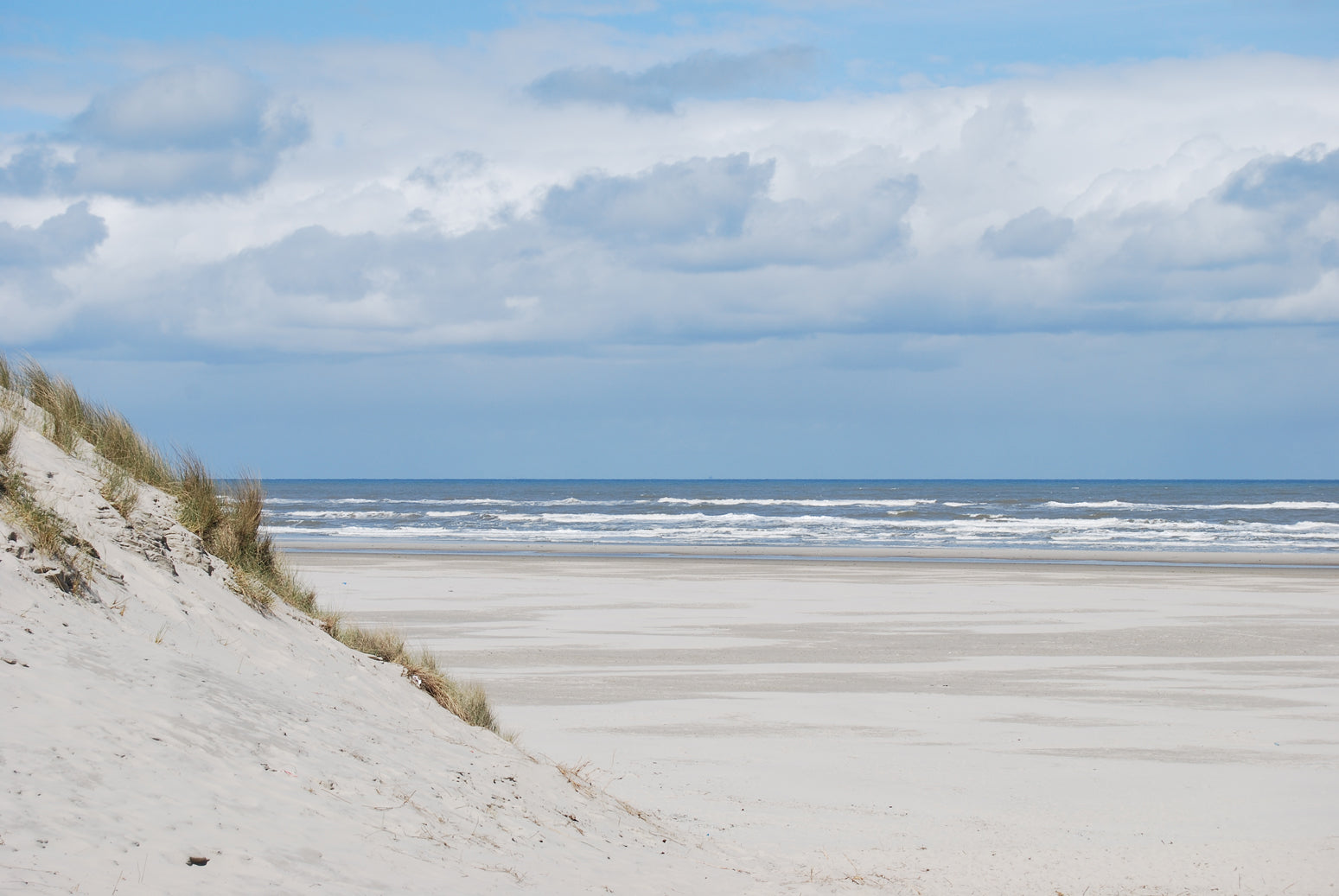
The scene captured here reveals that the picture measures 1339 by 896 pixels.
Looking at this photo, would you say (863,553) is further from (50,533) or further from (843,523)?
(50,533)

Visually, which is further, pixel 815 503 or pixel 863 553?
pixel 815 503

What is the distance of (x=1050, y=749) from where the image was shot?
8992mm

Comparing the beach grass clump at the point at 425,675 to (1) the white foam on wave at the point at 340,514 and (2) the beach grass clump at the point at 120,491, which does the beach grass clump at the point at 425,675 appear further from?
A: (1) the white foam on wave at the point at 340,514

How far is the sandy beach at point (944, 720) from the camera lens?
652cm

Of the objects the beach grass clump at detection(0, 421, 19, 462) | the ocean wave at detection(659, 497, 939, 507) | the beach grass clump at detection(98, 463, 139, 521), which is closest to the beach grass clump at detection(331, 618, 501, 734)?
the beach grass clump at detection(98, 463, 139, 521)

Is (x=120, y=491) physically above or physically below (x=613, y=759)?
above

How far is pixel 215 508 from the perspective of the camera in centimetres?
863

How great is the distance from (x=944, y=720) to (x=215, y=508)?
6360 millimetres

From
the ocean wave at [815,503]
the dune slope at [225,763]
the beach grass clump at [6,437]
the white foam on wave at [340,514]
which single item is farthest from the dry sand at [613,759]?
the ocean wave at [815,503]

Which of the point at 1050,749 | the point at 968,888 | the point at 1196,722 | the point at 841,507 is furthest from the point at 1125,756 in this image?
the point at 841,507

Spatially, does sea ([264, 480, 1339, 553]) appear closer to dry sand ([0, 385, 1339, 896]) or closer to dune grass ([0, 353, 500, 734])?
dry sand ([0, 385, 1339, 896])

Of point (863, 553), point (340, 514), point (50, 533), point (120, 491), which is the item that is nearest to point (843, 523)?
point (863, 553)

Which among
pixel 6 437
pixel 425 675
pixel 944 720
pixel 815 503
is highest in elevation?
pixel 6 437

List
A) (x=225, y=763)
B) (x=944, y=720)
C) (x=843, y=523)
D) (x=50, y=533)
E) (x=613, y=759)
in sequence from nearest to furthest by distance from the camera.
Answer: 1. (x=225, y=763)
2. (x=50, y=533)
3. (x=613, y=759)
4. (x=944, y=720)
5. (x=843, y=523)
